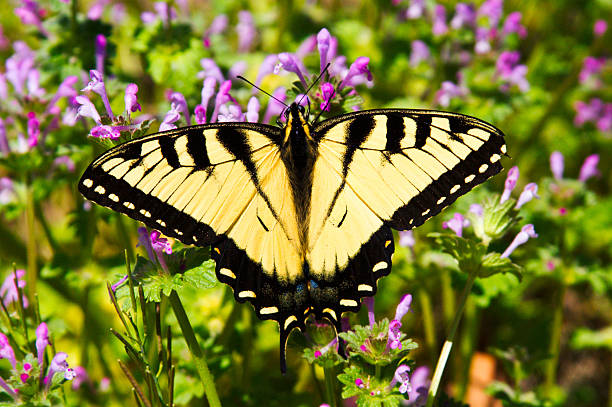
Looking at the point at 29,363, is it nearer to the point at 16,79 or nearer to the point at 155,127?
the point at 16,79

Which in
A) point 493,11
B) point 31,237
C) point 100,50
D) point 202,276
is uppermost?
point 493,11

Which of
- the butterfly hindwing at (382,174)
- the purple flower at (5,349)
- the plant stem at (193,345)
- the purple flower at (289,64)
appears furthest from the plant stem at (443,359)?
the purple flower at (5,349)

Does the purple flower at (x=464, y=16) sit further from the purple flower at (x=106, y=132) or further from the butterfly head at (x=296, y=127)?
the purple flower at (x=106, y=132)

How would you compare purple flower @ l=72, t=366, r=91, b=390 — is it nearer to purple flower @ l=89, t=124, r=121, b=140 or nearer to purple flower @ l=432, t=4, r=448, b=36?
purple flower @ l=89, t=124, r=121, b=140

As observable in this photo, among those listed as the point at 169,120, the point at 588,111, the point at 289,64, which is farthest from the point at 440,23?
the point at 169,120

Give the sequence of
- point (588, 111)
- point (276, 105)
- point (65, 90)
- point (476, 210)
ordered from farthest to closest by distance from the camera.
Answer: point (588, 111)
point (65, 90)
point (276, 105)
point (476, 210)

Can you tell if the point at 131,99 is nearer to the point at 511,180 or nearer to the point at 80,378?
the point at 511,180

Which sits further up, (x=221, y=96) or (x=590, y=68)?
(x=590, y=68)
